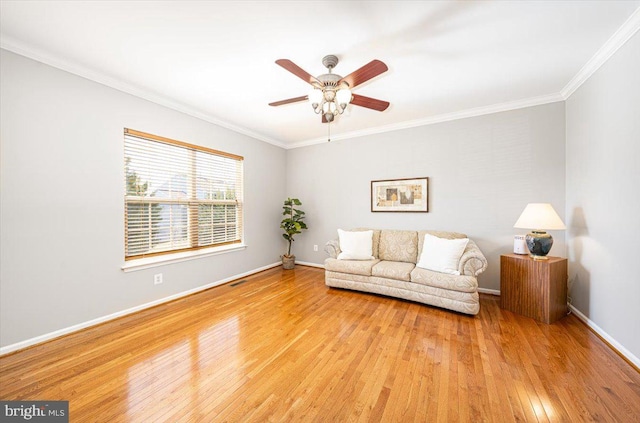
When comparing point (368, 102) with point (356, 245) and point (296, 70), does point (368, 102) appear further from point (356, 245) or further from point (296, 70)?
point (356, 245)

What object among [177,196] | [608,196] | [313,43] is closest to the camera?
[313,43]

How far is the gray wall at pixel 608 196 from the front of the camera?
76.1 inches

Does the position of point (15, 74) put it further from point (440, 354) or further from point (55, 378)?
point (440, 354)

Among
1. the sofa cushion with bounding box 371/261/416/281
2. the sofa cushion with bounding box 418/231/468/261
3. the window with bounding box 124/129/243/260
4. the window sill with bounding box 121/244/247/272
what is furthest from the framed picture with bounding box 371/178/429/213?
the window sill with bounding box 121/244/247/272

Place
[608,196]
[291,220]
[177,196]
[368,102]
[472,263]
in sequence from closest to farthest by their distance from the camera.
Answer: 1. [608,196]
2. [368,102]
3. [472,263]
4. [177,196]
5. [291,220]

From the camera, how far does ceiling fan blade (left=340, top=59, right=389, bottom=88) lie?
178 cm

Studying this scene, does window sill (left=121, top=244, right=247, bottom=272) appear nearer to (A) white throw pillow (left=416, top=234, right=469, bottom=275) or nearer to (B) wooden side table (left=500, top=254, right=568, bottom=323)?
(A) white throw pillow (left=416, top=234, right=469, bottom=275)

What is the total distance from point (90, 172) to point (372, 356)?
3356 mm

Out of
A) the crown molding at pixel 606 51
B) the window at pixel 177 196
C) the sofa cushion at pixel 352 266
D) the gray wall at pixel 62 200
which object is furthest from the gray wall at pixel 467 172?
the gray wall at pixel 62 200

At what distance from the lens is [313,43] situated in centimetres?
210

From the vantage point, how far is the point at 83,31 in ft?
6.45

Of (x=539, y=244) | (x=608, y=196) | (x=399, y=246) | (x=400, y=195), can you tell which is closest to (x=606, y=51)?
(x=608, y=196)

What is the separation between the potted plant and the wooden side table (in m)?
3.35

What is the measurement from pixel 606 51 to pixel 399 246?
2922 mm
